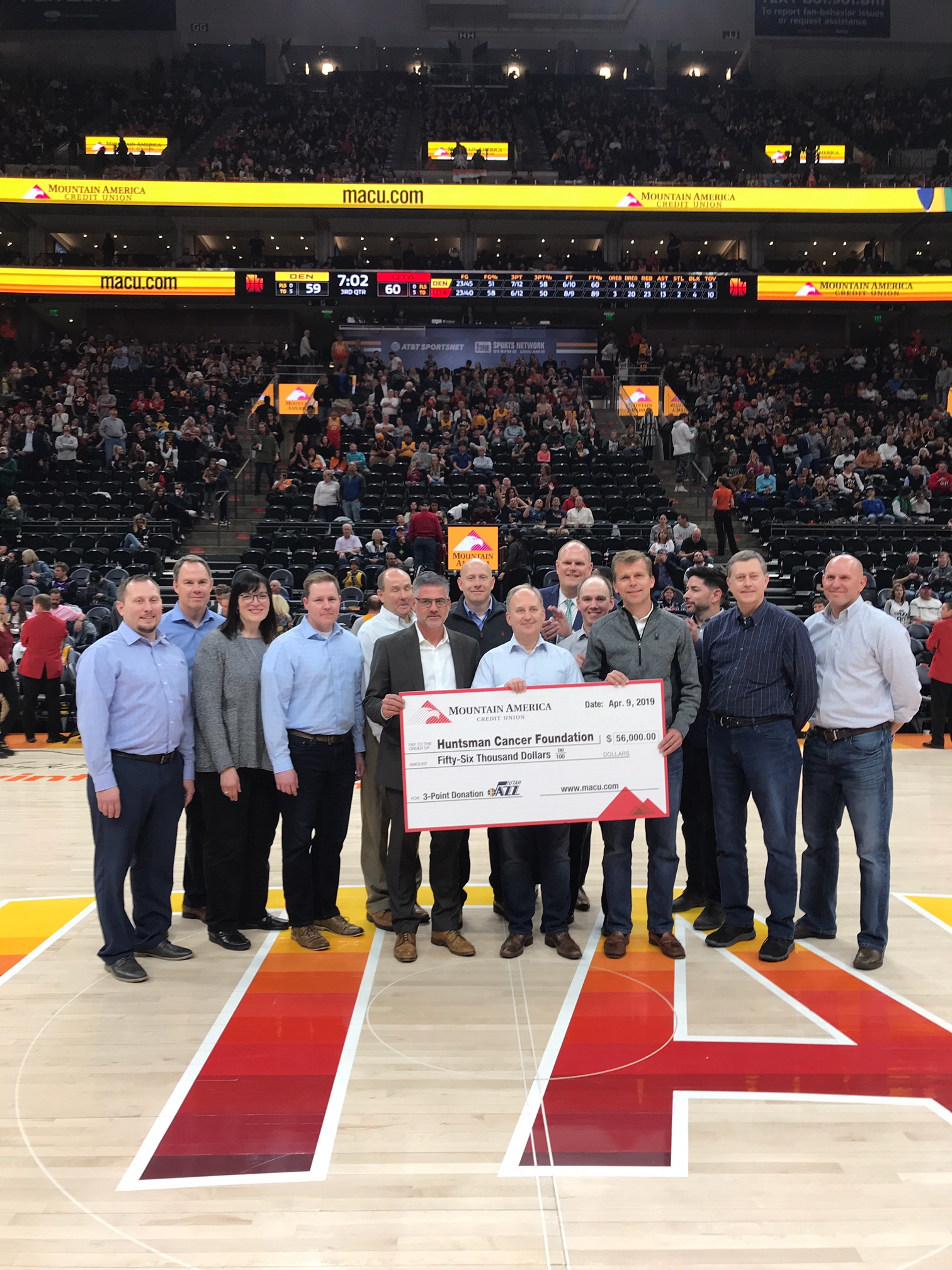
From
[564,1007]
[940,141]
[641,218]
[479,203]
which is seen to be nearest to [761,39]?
[940,141]

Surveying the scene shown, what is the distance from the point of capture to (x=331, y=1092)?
3.41 m

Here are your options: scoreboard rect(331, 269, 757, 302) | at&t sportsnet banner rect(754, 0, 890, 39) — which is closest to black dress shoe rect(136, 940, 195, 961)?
scoreboard rect(331, 269, 757, 302)

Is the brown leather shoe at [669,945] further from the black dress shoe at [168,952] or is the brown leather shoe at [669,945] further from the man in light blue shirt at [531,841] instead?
the black dress shoe at [168,952]

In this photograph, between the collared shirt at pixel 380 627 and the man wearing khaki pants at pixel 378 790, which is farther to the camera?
the collared shirt at pixel 380 627

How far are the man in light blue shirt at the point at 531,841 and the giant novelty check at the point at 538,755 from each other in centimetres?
12

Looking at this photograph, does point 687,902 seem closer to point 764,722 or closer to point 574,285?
point 764,722

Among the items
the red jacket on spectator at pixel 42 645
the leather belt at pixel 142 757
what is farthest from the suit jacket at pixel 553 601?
the red jacket on spectator at pixel 42 645

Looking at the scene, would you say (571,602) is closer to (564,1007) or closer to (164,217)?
(564,1007)

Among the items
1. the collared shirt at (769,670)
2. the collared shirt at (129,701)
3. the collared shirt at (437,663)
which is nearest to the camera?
the collared shirt at (129,701)

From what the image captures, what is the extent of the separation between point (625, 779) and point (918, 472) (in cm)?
1544

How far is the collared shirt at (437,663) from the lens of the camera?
456 centimetres

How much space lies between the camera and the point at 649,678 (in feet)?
14.7

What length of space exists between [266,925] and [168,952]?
53 centimetres

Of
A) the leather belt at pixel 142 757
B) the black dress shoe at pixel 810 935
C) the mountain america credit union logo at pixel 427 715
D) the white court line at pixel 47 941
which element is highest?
the mountain america credit union logo at pixel 427 715
